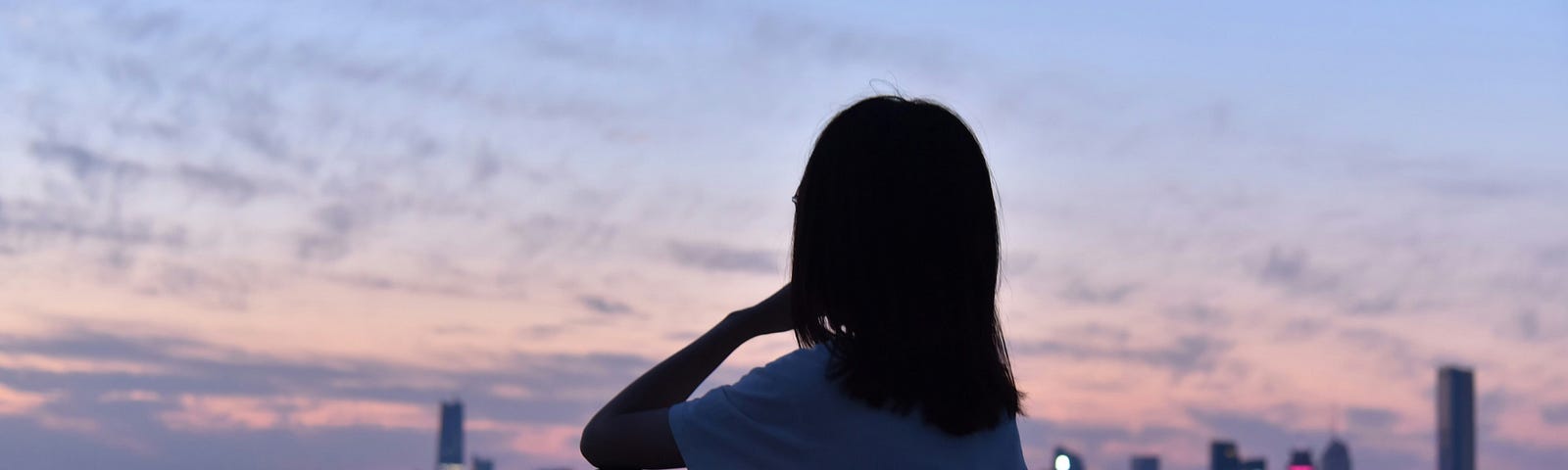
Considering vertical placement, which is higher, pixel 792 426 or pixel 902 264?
pixel 902 264

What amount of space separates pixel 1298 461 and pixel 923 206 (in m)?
123

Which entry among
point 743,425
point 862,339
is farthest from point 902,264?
point 743,425

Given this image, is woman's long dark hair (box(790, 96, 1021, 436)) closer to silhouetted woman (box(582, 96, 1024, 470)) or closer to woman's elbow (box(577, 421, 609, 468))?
silhouetted woman (box(582, 96, 1024, 470))

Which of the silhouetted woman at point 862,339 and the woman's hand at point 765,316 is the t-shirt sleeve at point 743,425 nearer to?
the silhouetted woman at point 862,339

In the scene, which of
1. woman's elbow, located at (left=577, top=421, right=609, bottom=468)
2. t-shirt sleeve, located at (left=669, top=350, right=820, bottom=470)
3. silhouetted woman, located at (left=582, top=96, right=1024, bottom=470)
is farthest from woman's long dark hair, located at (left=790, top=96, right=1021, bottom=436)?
woman's elbow, located at (left=577, top=421, right=609, bottom=468)

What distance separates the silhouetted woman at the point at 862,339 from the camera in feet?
9.55

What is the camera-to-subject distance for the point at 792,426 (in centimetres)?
292

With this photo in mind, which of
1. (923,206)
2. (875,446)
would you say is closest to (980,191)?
(923,206)

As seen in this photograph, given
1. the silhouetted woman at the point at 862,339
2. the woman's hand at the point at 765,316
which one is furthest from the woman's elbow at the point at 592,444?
the woman's hand at the point at 765,316

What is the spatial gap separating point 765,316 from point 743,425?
9.3 inches

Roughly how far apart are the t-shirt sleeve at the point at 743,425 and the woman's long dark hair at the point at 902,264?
115 mm

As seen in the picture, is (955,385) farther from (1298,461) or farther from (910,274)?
(1298,461)

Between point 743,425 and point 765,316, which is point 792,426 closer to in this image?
point 743,425

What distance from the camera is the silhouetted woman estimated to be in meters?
2.91
